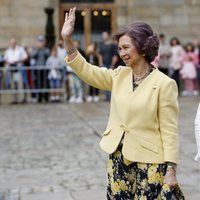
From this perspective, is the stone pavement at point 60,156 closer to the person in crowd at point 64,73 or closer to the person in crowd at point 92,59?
the person in crowd at point 92,59

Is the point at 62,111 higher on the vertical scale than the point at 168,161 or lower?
lower

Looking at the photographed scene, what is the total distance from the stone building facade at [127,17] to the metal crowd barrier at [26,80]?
334 cm

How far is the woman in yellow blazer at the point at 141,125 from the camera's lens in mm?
3904

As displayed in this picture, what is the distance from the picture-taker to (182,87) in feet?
64.8

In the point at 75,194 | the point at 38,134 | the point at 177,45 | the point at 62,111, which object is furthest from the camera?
the point at 177,45

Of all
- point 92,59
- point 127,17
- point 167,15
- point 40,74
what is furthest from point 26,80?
point 167,15

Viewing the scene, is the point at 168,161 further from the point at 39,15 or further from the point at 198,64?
the point at 39,15

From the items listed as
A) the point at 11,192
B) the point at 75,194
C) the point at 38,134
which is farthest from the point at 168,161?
the point at 38,134

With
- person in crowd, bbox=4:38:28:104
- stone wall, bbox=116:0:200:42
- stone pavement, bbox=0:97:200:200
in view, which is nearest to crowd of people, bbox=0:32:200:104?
person in crowd, bbox=4:38:28:104

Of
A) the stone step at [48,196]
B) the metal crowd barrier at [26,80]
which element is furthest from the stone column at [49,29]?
the stone step at [48,196]

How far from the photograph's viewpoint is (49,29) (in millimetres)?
19797

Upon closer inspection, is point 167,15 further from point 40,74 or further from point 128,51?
point 128,51

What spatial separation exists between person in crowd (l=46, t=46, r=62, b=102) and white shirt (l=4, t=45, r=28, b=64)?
78cm

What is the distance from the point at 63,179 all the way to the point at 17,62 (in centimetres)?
1038
